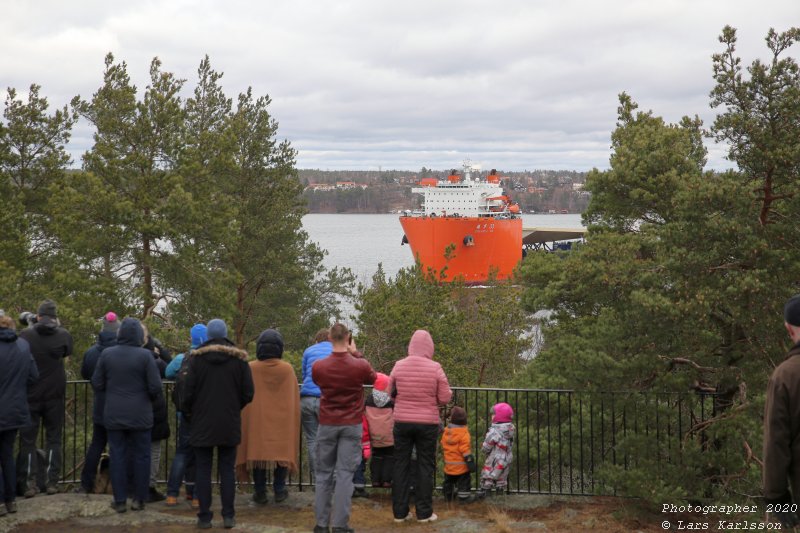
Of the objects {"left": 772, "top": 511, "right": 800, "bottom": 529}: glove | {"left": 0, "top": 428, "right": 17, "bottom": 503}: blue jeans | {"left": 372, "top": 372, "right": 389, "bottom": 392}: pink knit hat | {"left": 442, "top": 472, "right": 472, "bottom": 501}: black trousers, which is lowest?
{"left": 442, "top": 472, "right": 472, "bottom": 501}: black trousers

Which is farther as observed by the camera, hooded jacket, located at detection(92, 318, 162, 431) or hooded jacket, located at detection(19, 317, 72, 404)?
hooded jacket, located at detection(19, 317, 72, 404)

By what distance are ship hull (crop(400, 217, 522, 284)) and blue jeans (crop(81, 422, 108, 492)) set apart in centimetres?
7347

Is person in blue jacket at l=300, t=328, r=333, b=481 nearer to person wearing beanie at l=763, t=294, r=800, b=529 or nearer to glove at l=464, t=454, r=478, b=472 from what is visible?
glove at l=464, t=454, r=478, b=472

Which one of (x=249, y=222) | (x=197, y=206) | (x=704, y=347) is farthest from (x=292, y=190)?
(x=704, y=347)

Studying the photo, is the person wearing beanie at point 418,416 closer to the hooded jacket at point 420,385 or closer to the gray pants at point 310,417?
the hooded jacket at point 420,385

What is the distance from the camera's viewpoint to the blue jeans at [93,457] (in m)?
7.70

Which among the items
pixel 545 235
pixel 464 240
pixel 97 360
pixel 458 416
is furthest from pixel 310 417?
pixel 545 235

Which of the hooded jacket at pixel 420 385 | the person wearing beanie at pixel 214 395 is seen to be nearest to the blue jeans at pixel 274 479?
the person wearing beanie at pixel 214 395

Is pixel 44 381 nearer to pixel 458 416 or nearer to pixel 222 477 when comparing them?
pixel 222 477

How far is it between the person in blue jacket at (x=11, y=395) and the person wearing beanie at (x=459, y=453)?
379 cm

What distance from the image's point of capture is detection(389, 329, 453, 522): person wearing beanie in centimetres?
709

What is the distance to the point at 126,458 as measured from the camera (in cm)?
725

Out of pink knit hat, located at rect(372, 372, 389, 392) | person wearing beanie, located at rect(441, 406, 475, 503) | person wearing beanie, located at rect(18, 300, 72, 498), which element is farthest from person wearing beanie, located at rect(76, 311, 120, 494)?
person wearing beanie, located at rect(441, 406, 475, 503)

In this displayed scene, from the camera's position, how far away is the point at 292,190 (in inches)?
1209
